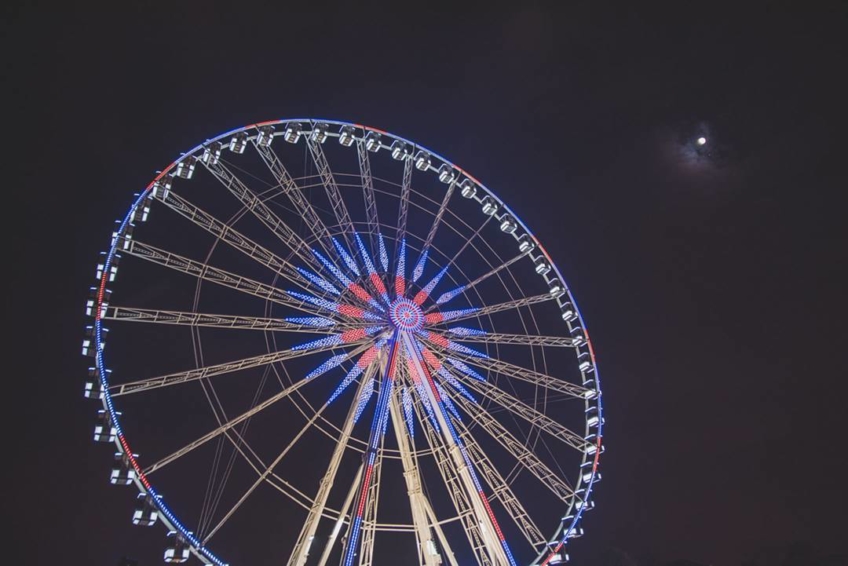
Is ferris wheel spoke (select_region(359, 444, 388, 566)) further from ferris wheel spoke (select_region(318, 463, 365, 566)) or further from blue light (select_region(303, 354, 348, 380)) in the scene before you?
blue light (select_region(303, 354, 348, 380))

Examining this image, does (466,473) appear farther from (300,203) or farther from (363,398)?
(300,203)

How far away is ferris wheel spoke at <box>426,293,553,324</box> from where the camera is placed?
17.4m

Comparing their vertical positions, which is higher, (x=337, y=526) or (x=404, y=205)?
(x=404, y=205)

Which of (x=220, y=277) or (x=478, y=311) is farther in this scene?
(x=478, y=311)

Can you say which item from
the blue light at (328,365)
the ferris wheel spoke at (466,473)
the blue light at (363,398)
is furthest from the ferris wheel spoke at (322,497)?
the ferris wheel spoke at (466,473)

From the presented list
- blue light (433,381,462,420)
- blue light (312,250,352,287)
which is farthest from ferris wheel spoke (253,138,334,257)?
blue light (433,381,462,420)

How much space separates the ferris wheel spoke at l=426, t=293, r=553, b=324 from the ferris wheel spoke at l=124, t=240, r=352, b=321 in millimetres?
3518

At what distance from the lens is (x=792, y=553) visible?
35.9 metres

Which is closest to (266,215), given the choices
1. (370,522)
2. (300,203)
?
(300,203)

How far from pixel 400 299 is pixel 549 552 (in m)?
8.17

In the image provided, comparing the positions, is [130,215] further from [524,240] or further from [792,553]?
[792,553]

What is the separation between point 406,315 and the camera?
654 inches

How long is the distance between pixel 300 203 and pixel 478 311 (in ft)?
19.9

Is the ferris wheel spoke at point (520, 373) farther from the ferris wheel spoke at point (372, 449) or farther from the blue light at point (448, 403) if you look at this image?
the ferris wheel spoke at point (372, 449)
